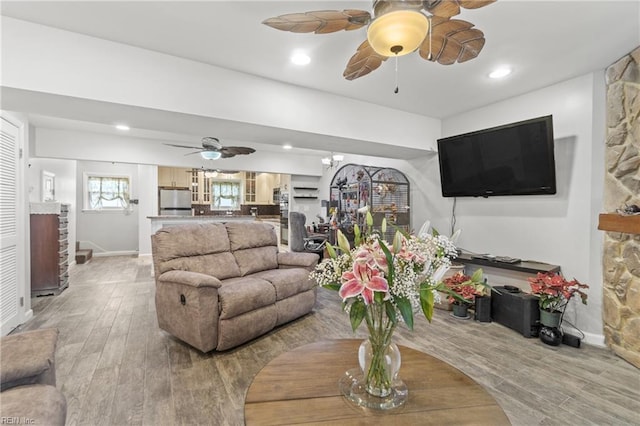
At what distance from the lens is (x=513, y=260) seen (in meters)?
3.28

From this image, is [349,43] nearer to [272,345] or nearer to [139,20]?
[139,20]

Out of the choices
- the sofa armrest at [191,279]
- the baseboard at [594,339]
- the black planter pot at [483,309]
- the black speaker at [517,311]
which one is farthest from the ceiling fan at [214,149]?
the baseboard at [594,339]

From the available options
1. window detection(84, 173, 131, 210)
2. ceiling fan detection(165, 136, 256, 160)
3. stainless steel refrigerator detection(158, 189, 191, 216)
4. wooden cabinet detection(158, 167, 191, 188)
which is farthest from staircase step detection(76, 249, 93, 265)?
ceiling fan detection(165, 136, 256, 160)

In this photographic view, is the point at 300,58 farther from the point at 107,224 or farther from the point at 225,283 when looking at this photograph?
the point at 107,224

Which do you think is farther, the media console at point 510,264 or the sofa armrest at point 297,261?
the sofa armrest at point 297,261

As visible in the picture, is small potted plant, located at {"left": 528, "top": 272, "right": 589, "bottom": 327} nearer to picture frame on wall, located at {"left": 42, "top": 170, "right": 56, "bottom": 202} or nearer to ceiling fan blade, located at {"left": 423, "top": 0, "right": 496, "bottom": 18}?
ceiling fan blade, located at {"left": 423, "top": 0, "right": 496, "bottom": 18}

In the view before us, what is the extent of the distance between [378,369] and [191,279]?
182cm

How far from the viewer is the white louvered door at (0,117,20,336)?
2.72 m

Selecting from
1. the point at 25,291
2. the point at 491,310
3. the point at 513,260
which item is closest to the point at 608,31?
the point at 513,260

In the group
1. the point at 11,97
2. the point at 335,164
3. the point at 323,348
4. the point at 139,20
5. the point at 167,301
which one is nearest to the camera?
the point at 323,348

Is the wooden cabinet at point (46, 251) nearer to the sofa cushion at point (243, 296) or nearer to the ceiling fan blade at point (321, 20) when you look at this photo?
the sofa cushion at point (243, 296)

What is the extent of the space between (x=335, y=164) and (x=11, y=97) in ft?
18.8

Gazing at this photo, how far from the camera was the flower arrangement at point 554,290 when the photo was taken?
2.66m

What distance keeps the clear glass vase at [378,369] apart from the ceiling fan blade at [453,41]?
155 cm
